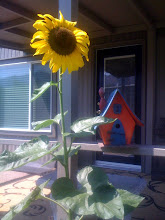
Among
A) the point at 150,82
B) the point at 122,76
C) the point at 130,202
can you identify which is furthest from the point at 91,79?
the point at 130,202

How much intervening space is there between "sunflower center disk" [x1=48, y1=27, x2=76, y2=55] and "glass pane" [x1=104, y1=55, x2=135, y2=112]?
3.37 m

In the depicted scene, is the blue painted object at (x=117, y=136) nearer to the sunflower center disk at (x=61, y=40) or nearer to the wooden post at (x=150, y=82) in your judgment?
the sunflower center disk at (x=61, y=40)

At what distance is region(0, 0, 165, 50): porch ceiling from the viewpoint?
3197mm

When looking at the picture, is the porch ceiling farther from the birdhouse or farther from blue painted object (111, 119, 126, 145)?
blue painted object (111, 119, 126, 145)

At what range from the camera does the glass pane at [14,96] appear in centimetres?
550

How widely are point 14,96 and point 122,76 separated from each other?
2.71 meters

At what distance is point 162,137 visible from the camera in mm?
3879

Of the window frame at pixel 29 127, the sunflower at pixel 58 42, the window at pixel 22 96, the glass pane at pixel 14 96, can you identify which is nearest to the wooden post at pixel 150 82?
the window frame at pixel 29 127

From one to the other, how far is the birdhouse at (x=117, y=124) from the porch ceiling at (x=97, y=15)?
6.56ft

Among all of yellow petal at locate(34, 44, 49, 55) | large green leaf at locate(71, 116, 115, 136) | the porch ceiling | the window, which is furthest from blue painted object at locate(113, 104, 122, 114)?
the window

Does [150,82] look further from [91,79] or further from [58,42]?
[58,42]

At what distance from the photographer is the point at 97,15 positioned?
362 centimetres

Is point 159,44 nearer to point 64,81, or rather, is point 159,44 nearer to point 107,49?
point 107,49

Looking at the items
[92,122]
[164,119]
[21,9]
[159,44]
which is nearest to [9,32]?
[21,9]
